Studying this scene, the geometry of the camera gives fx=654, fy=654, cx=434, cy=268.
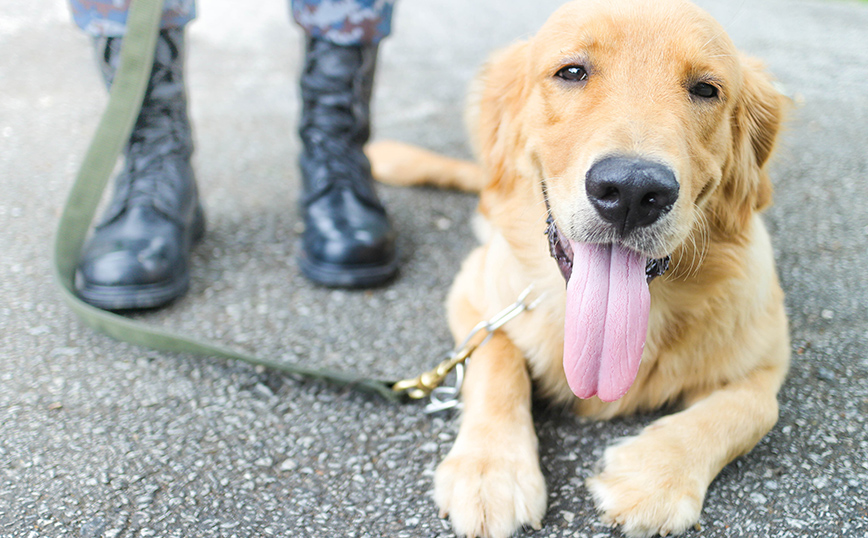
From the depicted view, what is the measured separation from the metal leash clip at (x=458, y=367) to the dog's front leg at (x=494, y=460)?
2.2 inches

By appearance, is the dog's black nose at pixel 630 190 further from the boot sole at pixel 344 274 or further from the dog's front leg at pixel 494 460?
the boot sole at pixel 344 274

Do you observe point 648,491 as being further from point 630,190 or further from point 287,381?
point 287,381

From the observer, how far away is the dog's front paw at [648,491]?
167 cm

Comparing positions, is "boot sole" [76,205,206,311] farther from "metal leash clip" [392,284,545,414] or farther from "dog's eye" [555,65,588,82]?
"dog's eye" [555,65,588,82]

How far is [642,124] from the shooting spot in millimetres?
1642

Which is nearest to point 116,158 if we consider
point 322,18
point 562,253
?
point 322,18

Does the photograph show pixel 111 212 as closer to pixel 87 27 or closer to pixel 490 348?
pixel 87 27

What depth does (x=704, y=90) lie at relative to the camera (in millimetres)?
1828

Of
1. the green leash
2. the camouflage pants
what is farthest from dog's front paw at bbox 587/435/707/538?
the camouflage pants

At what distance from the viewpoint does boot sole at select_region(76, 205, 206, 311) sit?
2.52 meters

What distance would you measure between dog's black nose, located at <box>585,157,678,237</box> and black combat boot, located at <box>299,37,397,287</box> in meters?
1.44

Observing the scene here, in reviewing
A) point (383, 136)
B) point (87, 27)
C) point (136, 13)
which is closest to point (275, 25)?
point (383, 136)

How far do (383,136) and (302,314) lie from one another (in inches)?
91.9

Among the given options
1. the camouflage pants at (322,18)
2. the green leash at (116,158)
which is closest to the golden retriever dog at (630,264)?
the green leash at (116,158)
